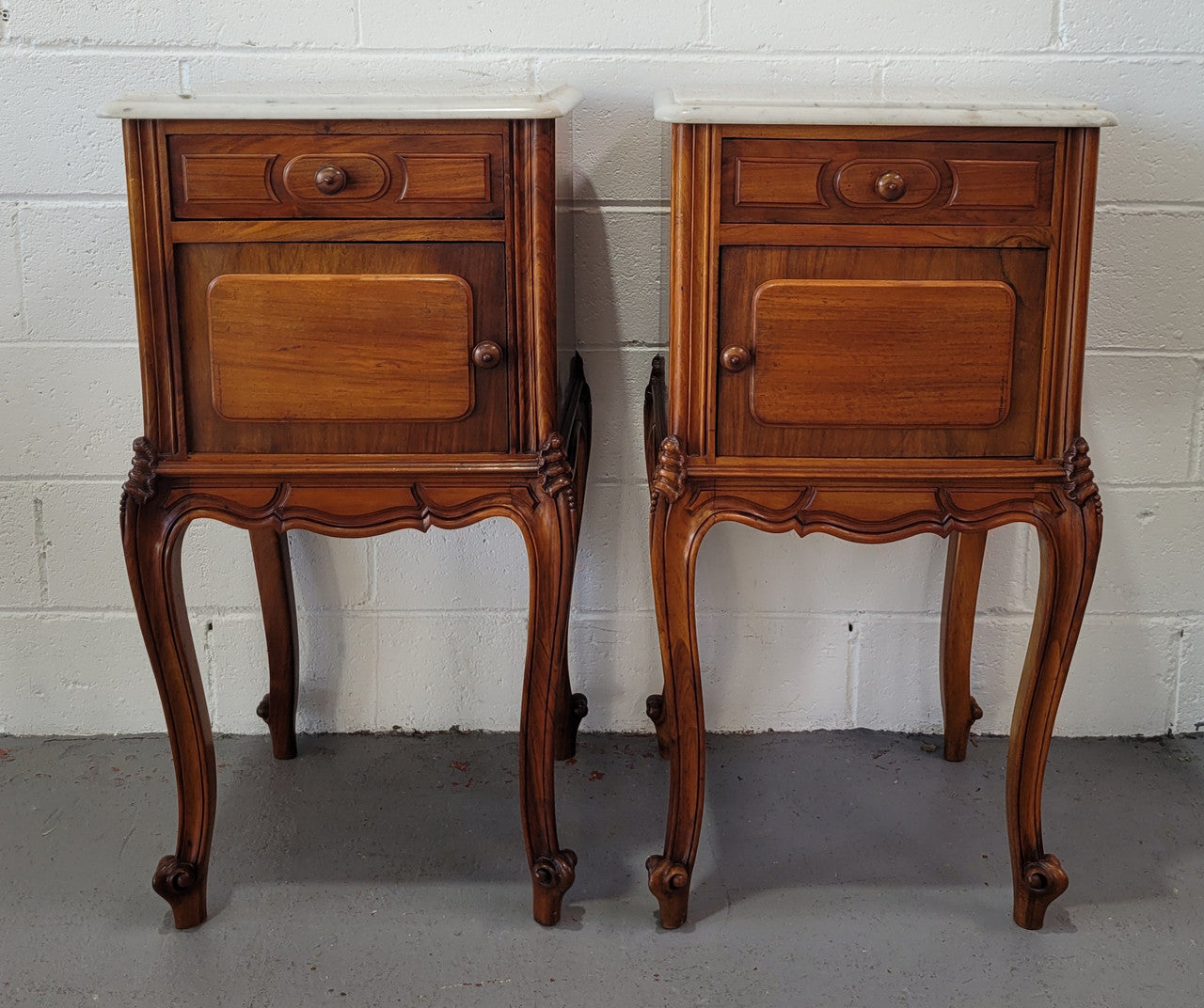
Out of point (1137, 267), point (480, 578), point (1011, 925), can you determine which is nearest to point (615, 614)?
point (480, 578)

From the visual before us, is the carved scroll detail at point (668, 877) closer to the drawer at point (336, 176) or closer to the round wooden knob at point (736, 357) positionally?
the round wooden knob at point (736, 357)

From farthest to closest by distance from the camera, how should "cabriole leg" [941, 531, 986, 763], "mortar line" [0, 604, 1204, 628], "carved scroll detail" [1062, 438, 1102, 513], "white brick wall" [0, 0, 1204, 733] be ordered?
1. "mortar line" [0, 604, 1204, 628]
2. "cabriole leg" [941, 531, 986, 763]
3. "white brick wall" [0, 0, 1204, 733]
4. "carved scroll detail" [1062, 438, 1102, 513]

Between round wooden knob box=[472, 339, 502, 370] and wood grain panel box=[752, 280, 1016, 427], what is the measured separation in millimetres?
308

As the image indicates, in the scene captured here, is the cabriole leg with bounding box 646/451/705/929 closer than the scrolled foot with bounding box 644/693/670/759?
Yes

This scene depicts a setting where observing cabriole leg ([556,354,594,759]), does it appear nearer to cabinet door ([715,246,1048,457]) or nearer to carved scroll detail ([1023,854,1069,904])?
cabinet door ([715,246,1048,457])

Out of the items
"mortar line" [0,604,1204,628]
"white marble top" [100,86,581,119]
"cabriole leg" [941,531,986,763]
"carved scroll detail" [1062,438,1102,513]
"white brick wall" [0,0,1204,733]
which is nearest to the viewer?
"white marble top" [100,86,581,119]

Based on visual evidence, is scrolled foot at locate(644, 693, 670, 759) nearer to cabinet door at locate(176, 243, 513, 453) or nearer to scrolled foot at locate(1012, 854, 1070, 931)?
scrolled foot at locate(1012, 854, 1070, 931)

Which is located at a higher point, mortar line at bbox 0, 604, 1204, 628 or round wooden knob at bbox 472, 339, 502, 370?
round wooden knob at bbox 472, 339, 502, 370

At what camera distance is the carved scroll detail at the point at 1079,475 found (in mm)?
1451

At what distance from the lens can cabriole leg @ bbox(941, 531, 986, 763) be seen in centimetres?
197

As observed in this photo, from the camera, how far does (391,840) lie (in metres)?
1.81

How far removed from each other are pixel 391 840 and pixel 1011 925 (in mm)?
903

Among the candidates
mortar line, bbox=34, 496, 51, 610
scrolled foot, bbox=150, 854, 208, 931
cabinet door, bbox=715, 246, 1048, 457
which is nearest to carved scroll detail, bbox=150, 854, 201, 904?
scrolled foot, bbox=150, 854, 208, 931

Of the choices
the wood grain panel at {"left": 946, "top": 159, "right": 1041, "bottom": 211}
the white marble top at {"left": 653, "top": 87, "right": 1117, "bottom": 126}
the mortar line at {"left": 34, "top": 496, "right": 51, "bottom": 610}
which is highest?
the white marble top at {"left": 653, "top": 87, "right": 1117, "bottom": 126}
